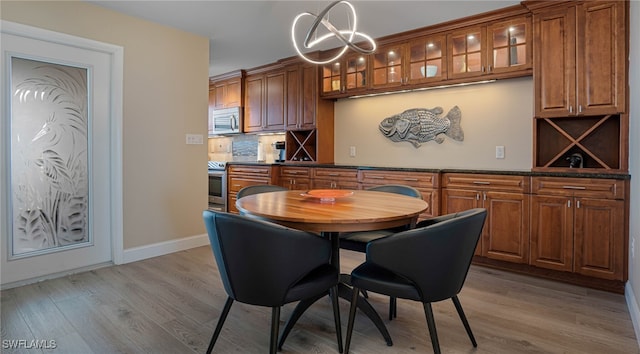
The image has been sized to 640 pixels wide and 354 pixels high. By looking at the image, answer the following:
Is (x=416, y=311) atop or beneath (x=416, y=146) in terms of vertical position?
beneath

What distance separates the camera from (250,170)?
5082mm

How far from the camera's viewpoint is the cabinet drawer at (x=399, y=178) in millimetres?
3417

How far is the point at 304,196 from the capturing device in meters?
2.33

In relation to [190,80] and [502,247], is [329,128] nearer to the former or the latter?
[190,80]


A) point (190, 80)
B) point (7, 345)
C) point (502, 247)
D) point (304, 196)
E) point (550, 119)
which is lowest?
point (7, 345)

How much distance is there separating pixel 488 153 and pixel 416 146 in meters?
0.77

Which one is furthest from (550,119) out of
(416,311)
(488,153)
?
(416,311)

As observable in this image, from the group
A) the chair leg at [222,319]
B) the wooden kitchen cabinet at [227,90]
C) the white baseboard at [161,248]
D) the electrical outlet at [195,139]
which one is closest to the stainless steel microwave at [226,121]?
the wooden kitchen cabinet at [227,90]

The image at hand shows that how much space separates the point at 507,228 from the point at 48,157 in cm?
386

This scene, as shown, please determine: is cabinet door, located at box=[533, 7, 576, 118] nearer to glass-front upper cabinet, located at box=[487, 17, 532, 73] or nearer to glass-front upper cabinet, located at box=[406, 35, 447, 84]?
glass-front upper cabinet, located at box=[487, 17, 532, 73]

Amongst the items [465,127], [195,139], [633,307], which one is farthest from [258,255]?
[465,127]

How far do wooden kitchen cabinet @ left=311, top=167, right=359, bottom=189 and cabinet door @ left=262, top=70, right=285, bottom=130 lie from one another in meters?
1.10

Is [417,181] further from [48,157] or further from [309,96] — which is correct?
[48,157]

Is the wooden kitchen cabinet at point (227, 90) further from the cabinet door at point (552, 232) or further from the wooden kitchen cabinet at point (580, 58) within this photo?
the cabinet door at point (552, 232)
